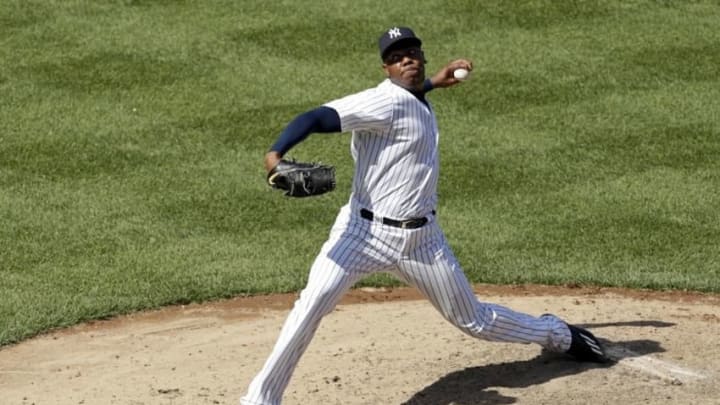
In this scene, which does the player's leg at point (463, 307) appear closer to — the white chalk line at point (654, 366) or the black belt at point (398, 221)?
the black belt at point (398, 221)

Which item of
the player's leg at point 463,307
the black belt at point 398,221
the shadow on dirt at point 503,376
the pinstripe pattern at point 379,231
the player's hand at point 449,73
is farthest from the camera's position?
the shadow on dirt at point 503,376

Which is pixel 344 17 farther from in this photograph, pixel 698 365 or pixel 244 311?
pixel 698 365

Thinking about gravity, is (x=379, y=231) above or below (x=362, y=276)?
above

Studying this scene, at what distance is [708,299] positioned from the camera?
8.48m

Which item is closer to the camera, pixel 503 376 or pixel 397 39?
pixel 397 39

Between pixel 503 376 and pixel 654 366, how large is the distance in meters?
0.77

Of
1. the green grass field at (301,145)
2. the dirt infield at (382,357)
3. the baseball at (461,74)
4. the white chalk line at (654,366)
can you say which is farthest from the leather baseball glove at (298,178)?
the green grass field at (301,145)

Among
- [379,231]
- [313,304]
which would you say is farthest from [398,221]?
[313,304]

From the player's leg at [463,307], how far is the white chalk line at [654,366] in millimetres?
359

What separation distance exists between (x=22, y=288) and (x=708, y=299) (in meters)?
4.26

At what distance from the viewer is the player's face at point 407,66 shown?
251 inches

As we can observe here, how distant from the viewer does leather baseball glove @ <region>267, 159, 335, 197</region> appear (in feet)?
19.1

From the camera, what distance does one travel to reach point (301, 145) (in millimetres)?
11102

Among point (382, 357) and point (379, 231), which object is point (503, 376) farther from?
point (379, 231)
